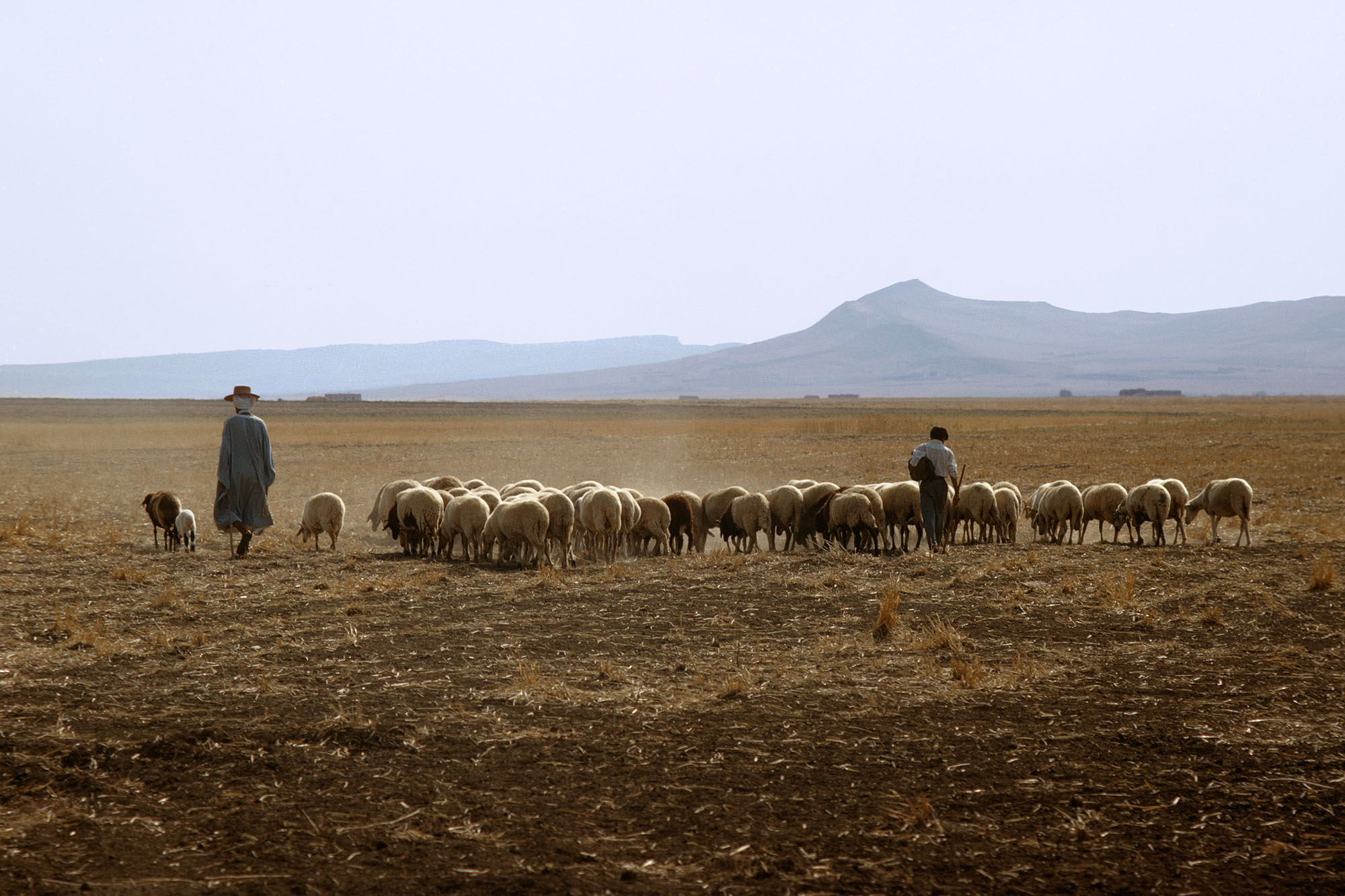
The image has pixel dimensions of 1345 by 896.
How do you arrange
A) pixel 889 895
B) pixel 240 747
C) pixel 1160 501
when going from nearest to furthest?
pixel 889 895, pixel 240 747, pixel 1160 501

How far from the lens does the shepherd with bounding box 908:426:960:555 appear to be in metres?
13.8

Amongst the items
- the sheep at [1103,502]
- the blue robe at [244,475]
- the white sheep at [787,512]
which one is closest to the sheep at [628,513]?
the white sheep at [787,512]

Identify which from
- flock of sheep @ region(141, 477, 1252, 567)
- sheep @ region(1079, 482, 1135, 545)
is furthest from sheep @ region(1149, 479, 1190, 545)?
sheep @ region(1079, 482, 1135, 545)

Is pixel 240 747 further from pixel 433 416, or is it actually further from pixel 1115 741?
pixel 433 416

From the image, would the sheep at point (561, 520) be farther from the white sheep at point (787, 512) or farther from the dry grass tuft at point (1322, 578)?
the dry grass tuft at point (1322, 578)

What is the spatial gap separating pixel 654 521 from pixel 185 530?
21.1 ft

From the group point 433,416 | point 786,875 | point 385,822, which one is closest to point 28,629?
point 385,822

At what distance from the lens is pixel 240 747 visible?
20.5ft

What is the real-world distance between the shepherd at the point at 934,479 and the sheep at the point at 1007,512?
206 cm

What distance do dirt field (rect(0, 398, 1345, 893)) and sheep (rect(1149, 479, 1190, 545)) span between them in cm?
158

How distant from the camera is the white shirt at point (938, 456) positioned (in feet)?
45.1

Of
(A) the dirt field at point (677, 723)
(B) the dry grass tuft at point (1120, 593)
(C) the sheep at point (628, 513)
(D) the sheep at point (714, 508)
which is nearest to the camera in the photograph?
(A) the dirt field at point (677, 723)

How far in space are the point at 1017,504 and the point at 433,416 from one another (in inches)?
3004

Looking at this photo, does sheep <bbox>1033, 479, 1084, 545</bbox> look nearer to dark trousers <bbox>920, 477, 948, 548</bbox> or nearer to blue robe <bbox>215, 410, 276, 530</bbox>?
dark trousers <bbox>920, 477, 948, 548</bbox>
